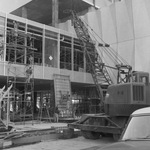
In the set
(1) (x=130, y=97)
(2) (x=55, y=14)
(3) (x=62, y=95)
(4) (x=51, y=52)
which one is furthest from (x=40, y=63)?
(1) (x=130, y=97)

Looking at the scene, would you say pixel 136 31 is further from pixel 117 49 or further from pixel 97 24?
pixel 97 24

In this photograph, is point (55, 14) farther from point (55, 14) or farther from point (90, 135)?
point (90, 135)

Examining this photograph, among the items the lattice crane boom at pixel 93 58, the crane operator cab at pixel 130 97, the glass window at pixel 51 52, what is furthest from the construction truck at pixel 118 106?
the glass window at pixel 51 52

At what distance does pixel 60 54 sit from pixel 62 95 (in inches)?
225

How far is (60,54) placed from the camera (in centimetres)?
3027

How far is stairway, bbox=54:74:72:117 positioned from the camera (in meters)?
26.2

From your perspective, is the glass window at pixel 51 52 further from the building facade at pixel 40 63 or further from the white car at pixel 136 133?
the white car at pixel 136 133

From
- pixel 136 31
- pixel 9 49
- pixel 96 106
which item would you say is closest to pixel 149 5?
pixel 136 31

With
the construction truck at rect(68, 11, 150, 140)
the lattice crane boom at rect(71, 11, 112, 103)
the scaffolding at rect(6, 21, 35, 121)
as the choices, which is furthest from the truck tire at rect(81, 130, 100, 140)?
the lattice crane boom at rect(71, 11, 112, 103)

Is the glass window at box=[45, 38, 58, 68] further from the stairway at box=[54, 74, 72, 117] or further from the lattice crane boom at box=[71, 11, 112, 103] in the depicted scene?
the lattice crane boom at box=[71, 11, 112, 103]

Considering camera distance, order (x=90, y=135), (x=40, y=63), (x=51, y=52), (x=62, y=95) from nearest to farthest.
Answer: (x=90, y=135), (x=62, y=95), (x=40, y=63), (x=51, y=52)

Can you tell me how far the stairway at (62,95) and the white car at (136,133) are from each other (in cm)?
2032

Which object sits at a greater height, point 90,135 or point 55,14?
point 55,14

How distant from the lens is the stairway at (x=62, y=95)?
26188 millimetres
